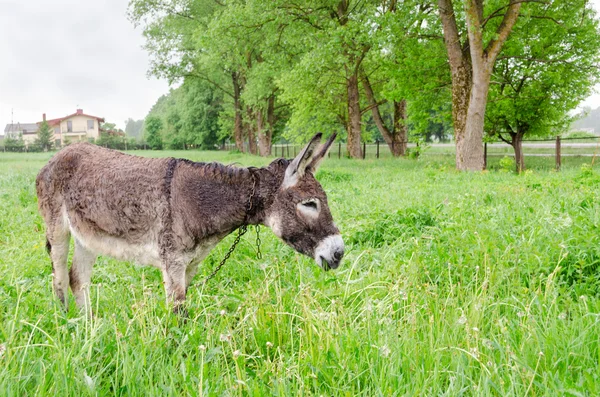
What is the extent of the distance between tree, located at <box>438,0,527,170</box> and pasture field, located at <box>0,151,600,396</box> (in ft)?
29.8

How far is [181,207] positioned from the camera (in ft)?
Result: 10.6

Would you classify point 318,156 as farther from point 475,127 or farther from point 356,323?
point 475,127

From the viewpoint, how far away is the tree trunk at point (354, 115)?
2291 centimetres

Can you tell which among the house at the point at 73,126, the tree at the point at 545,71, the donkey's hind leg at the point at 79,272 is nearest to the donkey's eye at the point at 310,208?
the donkey's hind leg at the point at 79,272

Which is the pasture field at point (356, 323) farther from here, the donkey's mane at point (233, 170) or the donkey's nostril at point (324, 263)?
the donkey's mane at point (233, 170)

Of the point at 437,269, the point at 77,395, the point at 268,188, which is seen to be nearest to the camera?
the point at 77,395

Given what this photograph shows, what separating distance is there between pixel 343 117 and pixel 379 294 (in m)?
28.1

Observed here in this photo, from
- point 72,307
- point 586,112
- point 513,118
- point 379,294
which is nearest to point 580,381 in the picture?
point 379,294

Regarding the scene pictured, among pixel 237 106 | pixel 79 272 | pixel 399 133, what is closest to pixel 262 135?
pixel 237 106

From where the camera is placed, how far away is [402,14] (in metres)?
15.3

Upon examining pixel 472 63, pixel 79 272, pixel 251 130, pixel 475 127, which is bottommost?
pixel 79 272

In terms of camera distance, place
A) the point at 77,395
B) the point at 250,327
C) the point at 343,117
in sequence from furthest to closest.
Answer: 1. the point at 343,117
2. the point at 250,327
3. the point at 77,395

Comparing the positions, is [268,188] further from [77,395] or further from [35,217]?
[35,217]

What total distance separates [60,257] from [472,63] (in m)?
13.9
